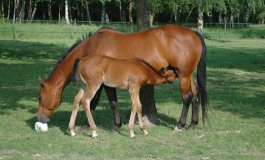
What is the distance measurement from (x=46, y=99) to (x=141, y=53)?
1.98 meters

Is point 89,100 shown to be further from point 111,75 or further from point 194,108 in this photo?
point 194,108

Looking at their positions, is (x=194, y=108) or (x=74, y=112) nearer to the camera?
(x=74, y=112)

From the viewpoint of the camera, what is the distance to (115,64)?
848 centimetres

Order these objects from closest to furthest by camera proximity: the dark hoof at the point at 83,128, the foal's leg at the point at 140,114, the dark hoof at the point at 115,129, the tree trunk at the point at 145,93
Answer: the foal's leg at the point at 140,114
the dark hoof at the point at 115,129
the dark hoof at the point at 83,128
the tree trunk at the point at 145,93

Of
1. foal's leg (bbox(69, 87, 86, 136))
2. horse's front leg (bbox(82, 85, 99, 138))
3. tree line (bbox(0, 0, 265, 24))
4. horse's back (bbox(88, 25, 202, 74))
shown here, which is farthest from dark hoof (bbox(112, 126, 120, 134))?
tree line (bbox(0, 0, 265, 24))

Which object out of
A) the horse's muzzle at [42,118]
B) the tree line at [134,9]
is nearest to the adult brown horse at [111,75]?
the horse's muzzle at [42,118]

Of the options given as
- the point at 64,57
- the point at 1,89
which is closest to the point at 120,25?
the point at 1,89

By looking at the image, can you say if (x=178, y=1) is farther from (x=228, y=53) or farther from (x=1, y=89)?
(x=1, y=89)

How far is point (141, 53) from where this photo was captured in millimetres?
9078

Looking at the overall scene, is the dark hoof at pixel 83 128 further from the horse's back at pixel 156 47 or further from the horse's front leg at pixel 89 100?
the horse's back at pixel 156 47

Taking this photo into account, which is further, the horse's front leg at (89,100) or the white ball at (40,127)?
the white ball at (40,127)

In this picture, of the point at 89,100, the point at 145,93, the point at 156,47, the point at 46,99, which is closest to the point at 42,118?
the point at 46,99

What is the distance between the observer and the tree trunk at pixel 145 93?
9.92 meters

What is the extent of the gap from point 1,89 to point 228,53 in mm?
Result: 16479
